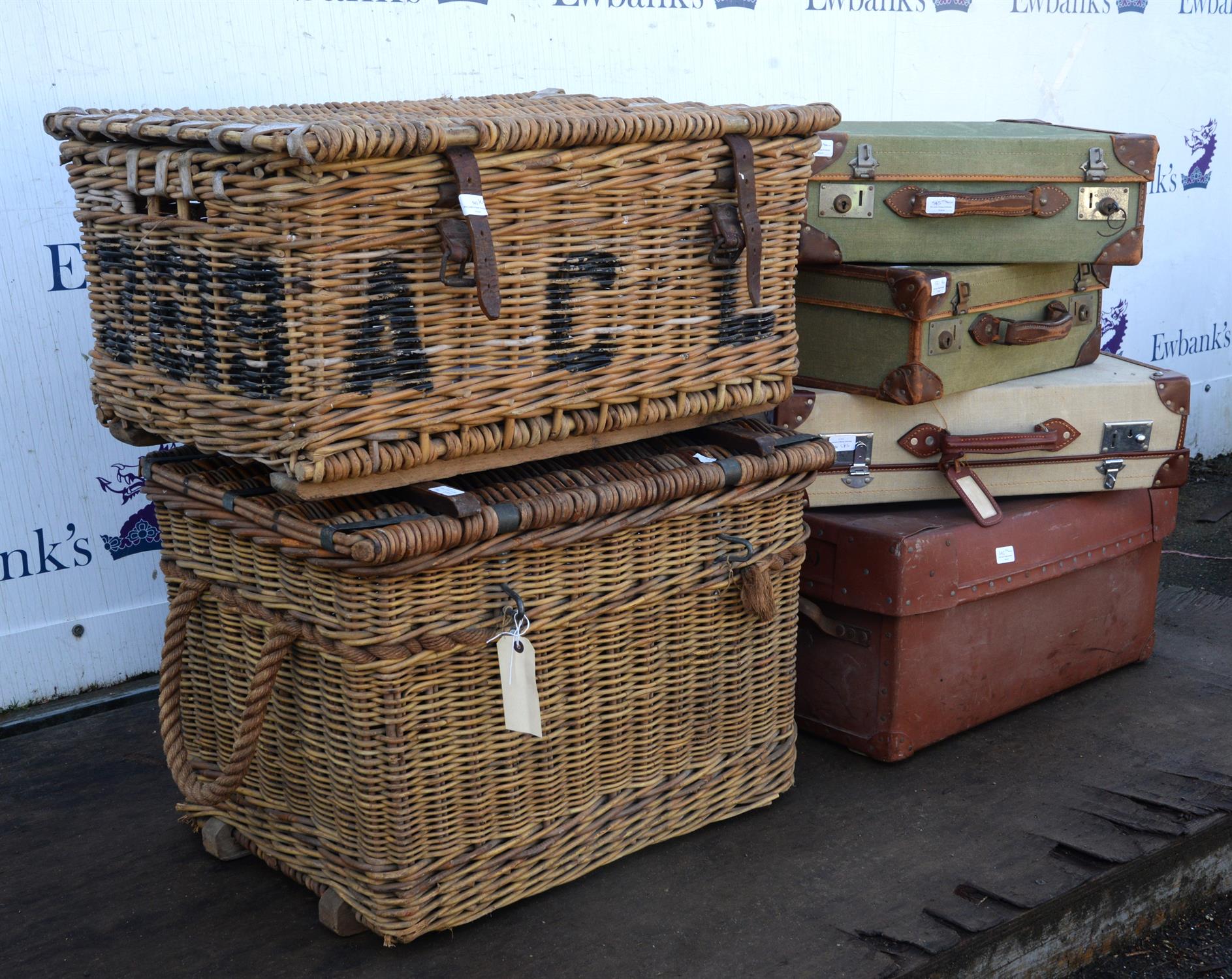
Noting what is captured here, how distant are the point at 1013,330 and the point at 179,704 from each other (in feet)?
5.70

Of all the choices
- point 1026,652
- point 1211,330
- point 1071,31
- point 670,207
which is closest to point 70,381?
point 670,207

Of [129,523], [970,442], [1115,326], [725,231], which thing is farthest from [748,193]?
[1115,326]

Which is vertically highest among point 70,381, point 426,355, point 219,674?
point 426,355

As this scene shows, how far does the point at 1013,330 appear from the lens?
2.63 meters

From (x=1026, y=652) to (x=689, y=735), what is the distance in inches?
33.4

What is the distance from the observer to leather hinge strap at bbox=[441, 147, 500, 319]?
68.6 inches

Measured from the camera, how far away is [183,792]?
2092mm

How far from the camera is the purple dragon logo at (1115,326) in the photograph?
4.71 m

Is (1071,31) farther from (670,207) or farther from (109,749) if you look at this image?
(109,749)

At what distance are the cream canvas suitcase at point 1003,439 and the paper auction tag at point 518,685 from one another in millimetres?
892

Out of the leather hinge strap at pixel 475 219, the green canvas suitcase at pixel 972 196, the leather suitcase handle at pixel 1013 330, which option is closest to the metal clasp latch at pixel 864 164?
the green canvas suitcase at pixel 972 196

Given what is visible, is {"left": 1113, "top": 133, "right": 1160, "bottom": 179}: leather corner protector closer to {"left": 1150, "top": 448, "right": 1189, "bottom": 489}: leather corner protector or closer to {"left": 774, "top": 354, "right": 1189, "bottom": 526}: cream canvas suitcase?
{"left": 774, "top": 354, "right": 1189, "bottom": 526}: cream canvas suitcase

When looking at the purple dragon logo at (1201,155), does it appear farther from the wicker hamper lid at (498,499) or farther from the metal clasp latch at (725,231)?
the metal clasp latch at (725,231)

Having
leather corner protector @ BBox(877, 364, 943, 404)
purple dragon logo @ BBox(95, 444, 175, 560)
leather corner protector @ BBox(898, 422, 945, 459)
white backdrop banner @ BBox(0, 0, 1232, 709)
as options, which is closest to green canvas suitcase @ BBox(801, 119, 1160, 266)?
leather corner protector @ BBox(877, 364, 943, 404)
